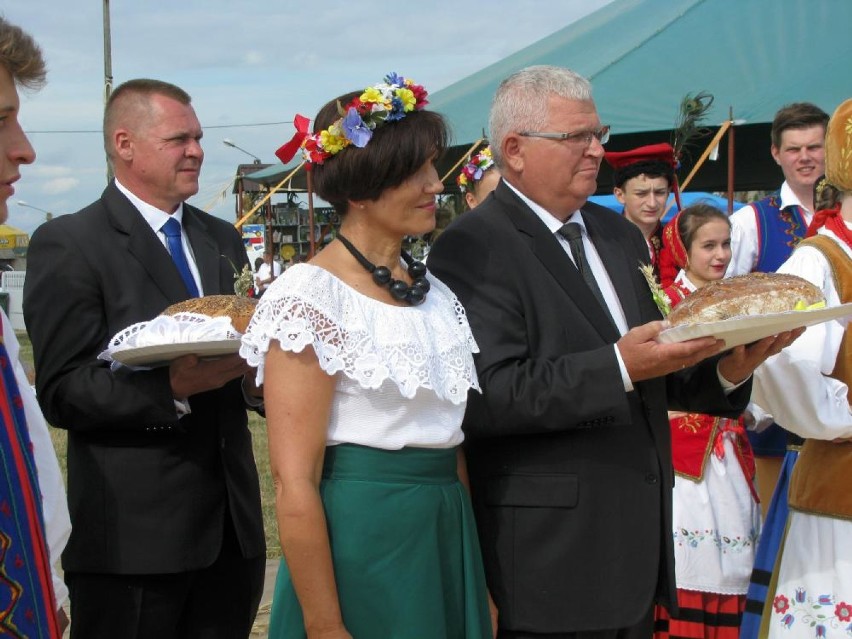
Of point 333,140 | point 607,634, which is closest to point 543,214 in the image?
point 333,140

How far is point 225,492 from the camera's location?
304 centimetres

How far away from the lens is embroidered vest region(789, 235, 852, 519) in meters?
2.86

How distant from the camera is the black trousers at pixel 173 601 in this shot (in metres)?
2.89

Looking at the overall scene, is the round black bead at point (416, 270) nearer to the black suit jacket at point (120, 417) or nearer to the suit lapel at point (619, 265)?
the suit lapel at point (619, 265)

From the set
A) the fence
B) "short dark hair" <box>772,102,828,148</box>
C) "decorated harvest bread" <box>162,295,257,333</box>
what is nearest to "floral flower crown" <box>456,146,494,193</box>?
"short dark hair" <box>772,102,828,148</box>

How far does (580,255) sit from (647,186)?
234 cm

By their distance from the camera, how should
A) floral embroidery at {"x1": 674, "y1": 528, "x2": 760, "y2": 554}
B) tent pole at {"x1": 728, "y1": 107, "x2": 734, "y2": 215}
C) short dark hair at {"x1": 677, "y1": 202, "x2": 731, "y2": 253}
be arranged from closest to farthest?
1. floral embroidery at {"x1": 674, "y1": 528, "x2": 760, "y2": 554}
2. short dark hair at {"x1": 677, "y1": 202, "x2": 731, "y2": 253}
3. tent pole at {"x1": 728, "y1": 107, "x2": 734, "y2": 215}

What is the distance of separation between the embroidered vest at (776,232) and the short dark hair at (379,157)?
270 centimetres

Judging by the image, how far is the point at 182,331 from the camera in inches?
99.6

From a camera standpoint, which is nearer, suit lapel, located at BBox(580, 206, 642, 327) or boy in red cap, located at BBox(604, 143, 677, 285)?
suit lapel, located at BBox(580, 206, 642, 327)

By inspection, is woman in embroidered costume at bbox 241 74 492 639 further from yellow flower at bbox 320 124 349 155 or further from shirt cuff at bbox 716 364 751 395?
shirt cuff at bbox 716 364 751 395

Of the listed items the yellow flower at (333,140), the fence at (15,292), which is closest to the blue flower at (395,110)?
the yellow flower at (333,140)

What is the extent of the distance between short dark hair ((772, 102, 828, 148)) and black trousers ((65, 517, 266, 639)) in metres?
3.26

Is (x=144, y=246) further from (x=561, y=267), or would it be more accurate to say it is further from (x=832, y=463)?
(x=832, y=463)
